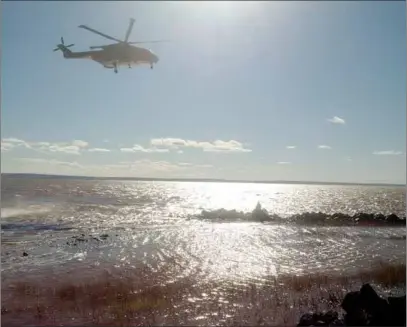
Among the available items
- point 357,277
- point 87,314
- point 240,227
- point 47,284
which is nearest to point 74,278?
point 47,284

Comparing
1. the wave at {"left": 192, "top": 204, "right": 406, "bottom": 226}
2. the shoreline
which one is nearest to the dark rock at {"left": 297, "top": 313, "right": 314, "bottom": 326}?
the shoreline

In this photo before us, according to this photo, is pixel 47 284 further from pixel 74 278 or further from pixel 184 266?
pixel 184 266

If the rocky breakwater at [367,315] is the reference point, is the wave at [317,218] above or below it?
below

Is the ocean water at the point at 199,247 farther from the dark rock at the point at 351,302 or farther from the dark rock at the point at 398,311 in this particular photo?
the dark rock at the point at 398,311

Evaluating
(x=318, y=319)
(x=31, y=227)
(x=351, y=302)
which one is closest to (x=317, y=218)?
(x=31, y=227)

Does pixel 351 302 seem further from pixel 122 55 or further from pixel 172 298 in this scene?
pixel 122 55

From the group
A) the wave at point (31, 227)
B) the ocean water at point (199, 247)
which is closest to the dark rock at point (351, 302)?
the ocean water at point (199, 247)

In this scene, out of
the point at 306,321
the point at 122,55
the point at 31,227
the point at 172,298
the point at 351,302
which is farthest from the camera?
the point at 31,227
